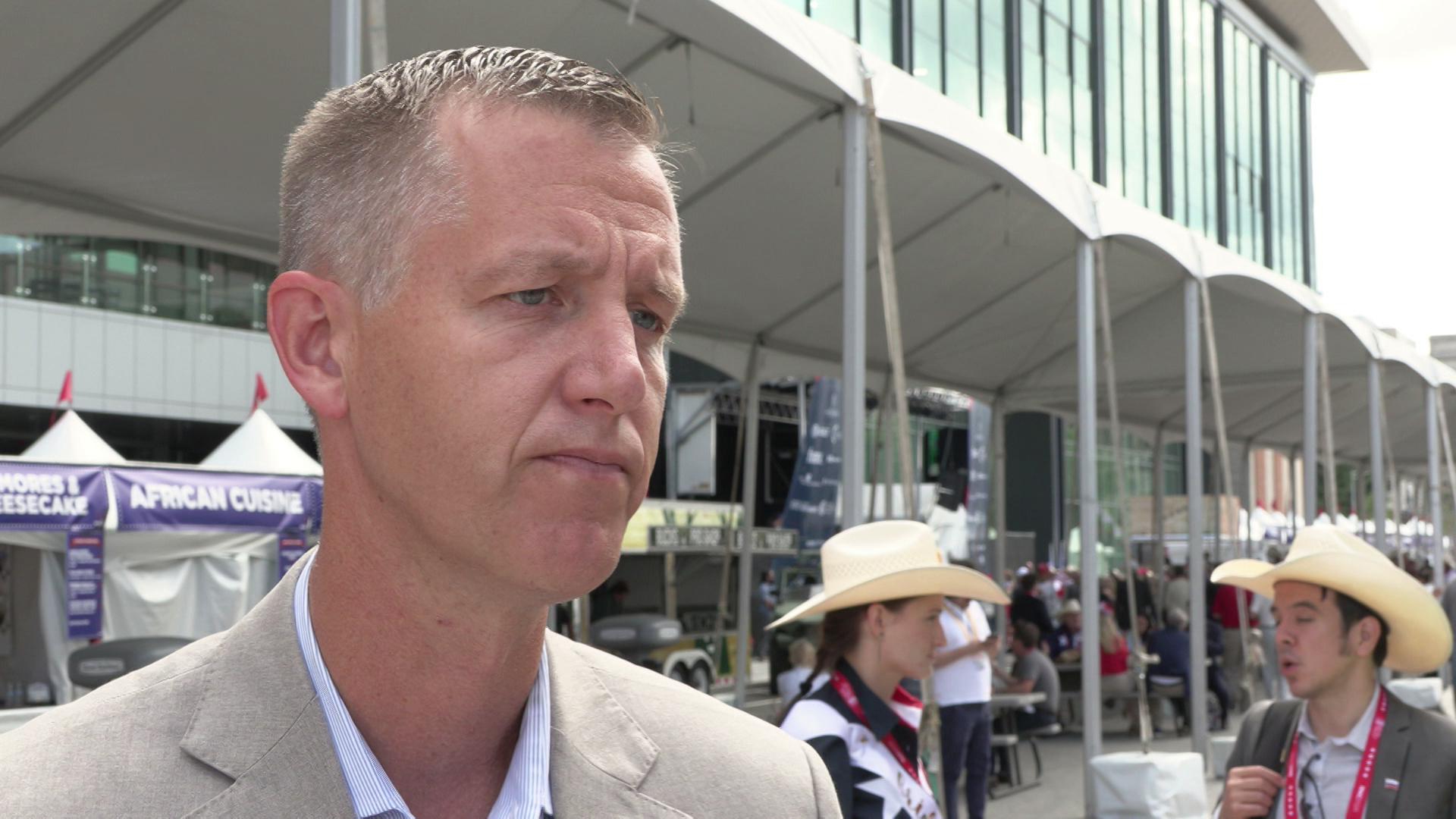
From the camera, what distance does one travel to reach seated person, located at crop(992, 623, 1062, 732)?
12156 mm

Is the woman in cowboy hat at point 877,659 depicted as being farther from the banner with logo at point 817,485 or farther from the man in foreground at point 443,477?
the banner with logo at point 817,485

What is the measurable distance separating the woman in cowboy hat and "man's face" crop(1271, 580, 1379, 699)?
38.4 inches

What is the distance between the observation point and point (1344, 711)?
355 centimetres

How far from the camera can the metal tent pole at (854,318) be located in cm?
624

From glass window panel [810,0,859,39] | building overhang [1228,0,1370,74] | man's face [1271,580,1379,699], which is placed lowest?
man's face [1271,580,1379,699]

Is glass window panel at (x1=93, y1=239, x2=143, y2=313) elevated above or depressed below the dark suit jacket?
above

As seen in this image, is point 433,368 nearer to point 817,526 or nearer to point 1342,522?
point 817,526

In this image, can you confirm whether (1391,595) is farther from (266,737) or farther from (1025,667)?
(1025,667)

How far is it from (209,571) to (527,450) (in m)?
11.1

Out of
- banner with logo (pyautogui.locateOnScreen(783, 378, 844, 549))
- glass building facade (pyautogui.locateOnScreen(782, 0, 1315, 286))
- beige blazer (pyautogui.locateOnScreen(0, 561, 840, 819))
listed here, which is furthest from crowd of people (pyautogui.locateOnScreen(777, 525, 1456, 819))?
glass building facade (pyautogui.locateOnScreen(782, 0, 1315, 286))

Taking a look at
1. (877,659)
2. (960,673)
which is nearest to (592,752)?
(877,659)

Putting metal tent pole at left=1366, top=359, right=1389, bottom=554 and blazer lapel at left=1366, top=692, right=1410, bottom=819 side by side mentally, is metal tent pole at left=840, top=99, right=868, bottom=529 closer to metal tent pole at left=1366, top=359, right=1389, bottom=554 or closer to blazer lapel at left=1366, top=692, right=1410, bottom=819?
blazer lapel at left=1366, top=692, right=1410, bottom=819

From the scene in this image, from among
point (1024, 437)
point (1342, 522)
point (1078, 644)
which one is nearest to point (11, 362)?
point (1078, 644)

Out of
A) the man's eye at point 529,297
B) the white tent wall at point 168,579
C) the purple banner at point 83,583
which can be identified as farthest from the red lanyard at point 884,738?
the purple banner at point 83,583
